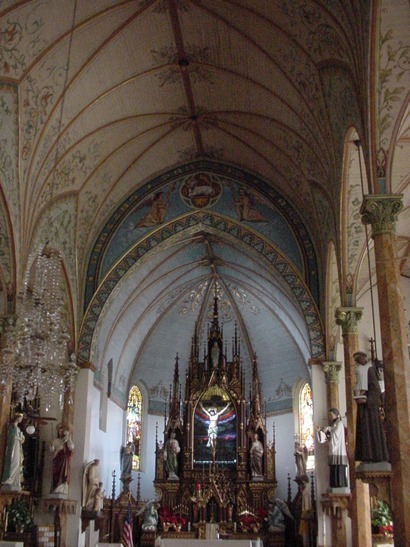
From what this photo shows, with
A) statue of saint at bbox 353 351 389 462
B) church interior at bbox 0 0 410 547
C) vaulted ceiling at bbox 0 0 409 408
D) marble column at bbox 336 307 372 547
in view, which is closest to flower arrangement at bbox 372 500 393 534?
church interior at bbox 0 0 410 547

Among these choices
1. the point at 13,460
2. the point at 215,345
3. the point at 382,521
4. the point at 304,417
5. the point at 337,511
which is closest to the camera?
the point at 13,460

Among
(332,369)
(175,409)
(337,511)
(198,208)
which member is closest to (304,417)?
(175,409)

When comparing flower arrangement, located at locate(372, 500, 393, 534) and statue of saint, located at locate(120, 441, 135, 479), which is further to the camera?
statue of saint, located at locate(120, 441, 135, 479)

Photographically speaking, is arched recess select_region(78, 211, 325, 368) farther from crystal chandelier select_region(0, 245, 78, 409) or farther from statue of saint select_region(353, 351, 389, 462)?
statue of saint select_region(353, 351, 389, 462)

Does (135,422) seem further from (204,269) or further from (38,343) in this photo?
(38,343)

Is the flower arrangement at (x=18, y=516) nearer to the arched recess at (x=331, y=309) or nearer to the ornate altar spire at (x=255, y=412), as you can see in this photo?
→ the arched recess at (x=331, y=309)

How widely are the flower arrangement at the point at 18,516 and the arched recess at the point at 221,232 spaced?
4.47 metres

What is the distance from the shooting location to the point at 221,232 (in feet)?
67.5

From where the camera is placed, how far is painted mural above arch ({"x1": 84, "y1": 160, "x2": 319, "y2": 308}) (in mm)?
19891

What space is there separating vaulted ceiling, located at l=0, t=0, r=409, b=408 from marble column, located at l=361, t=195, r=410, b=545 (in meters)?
1.61

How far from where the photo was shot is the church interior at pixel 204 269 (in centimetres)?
1176

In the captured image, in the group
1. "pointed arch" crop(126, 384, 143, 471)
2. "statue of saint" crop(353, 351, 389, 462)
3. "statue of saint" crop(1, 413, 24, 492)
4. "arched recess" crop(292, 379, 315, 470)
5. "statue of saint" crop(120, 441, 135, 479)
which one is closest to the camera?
"statue of saint" crop(353, 351, 389, 462)

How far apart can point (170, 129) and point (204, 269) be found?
762 cm

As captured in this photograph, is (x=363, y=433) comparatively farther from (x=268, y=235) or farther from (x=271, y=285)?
(x=271, y=285)
